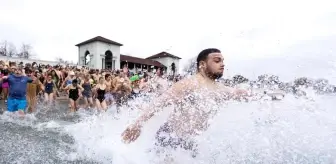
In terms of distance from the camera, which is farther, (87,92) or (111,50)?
(111,50)

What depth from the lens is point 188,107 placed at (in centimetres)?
409

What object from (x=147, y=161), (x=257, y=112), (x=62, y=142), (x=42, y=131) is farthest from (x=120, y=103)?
(x=147, y=161)

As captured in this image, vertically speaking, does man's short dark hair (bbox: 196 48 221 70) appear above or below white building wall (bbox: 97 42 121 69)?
below

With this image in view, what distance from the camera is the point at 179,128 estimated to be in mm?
4023

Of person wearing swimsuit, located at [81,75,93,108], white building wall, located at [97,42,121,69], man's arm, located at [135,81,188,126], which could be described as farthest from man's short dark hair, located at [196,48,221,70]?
white building wall, located at [97,42,121,69]

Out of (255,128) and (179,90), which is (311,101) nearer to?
(255,128)

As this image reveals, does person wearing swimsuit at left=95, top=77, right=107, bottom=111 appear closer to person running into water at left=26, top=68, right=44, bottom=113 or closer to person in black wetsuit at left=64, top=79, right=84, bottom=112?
person in black wetsuit at left=64, top=79, right=84, bottom=112

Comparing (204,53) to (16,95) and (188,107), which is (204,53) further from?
(16,95)

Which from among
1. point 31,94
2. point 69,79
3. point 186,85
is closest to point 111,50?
point 69,79

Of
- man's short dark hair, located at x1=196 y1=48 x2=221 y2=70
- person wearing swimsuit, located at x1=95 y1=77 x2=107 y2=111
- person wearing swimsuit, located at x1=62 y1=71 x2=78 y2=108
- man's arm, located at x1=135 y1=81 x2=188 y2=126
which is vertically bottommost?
person wearing swimsuit, located at x1=95 y1=77 x2=107 y2=111

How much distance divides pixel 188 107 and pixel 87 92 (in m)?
10.6

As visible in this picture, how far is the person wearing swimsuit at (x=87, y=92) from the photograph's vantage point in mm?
14172

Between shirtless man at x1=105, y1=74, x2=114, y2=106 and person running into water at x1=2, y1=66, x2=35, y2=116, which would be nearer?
person running into water at x1=2, y1=66, x2=35, y2=116

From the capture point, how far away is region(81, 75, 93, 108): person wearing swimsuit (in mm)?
14172
